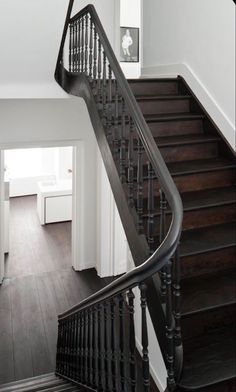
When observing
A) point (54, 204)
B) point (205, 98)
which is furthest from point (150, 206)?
point (54, 204)

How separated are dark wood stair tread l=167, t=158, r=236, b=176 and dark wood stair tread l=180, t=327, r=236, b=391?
4.14 feet

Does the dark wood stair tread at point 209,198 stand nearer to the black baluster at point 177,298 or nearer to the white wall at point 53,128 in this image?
the black baluster at point 177,298

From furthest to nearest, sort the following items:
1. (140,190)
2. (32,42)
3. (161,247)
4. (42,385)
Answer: (32,42)
(42,385)
(140,190)
(161,247)

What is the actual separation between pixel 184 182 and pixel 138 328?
2063 mm

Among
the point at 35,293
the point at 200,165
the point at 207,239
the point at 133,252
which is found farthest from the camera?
the point at 35,293

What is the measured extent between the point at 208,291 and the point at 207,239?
409 millimetres

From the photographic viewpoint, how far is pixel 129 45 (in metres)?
5.78

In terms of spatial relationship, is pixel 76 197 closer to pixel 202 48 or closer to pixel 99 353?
pixel 202 48

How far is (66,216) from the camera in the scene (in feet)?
27.9

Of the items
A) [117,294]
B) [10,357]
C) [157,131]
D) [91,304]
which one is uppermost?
[157,131]

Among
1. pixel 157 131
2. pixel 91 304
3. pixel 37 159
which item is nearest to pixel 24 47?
pixel 157 131

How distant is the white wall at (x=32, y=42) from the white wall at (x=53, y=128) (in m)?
0.84

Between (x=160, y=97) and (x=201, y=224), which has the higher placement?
(x=160, y=97)

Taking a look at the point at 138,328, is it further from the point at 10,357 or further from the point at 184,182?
the point at 184,182
